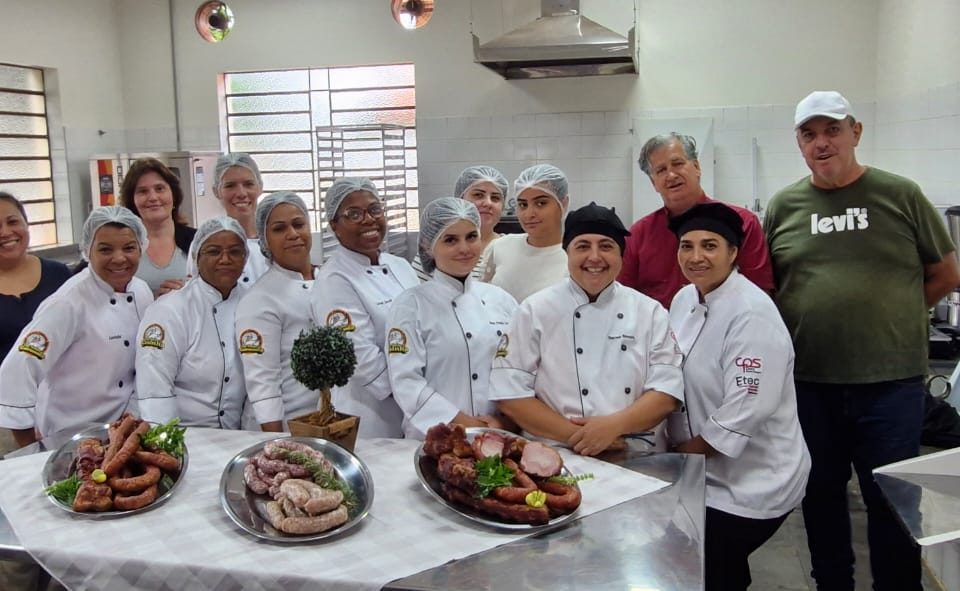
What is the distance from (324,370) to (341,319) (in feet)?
1.64

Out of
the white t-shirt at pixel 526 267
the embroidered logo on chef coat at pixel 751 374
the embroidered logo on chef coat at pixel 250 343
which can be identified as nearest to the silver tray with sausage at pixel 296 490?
the embroidered logo on chef coat at pixel 250 343

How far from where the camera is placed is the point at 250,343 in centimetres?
245

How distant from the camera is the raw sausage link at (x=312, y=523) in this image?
163 cm

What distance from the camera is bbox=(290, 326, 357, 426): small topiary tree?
77.5 inches

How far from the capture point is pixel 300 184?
6754 millimetres

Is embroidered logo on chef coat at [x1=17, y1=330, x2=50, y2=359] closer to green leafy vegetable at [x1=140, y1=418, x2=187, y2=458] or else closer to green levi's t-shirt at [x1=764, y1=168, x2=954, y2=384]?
green leafy vegetable at [x1=140, y1=418, x2=187, y2=458]

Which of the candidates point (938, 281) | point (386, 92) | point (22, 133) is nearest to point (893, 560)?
point (938, 281)

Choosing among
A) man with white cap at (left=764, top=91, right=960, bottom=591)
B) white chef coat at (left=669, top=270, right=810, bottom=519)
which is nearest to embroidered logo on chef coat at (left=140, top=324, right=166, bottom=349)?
white chef coat at (left=669, top=270, right=810, bottom=519)

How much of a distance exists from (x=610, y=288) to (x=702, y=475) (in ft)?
1.92

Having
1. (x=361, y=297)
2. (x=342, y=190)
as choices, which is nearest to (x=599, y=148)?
(x=342, y=190)

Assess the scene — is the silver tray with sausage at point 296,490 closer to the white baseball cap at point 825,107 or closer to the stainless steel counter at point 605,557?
the stainless steel counter at point 605,557

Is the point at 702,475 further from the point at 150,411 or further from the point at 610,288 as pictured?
the point at 150,411

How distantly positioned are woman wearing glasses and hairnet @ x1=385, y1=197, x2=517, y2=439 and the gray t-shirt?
137cm

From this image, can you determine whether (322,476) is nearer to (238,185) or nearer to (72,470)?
(72,470)
